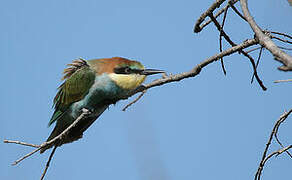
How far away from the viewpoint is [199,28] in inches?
90.1

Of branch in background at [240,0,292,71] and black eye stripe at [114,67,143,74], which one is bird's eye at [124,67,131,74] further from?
branch in background at [240,0,292,71]

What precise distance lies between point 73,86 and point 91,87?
19 cm

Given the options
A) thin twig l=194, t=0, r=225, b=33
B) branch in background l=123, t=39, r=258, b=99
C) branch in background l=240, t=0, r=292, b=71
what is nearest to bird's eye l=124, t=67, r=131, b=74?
branch in background l=123, t=39, r=258, b=99

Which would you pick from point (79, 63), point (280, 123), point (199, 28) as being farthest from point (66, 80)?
point (280, 123)

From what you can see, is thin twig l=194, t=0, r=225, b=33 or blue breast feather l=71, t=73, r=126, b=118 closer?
thin twig l=194, t=0, r=225, b=33

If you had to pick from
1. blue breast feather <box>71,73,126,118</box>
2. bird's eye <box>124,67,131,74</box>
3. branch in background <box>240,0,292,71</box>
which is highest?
bird's eye <box>124,67,131,74</box>

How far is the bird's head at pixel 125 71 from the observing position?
3.23 m

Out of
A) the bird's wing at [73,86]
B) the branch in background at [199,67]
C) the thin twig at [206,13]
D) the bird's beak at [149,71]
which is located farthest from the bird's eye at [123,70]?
the thin twig at [206,13]

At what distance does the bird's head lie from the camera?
10.6 ft

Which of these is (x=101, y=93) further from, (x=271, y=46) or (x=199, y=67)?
(x=271, y=46)

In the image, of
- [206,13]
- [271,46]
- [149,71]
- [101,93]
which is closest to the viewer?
[271,46]

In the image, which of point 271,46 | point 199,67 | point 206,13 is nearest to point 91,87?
point 199,67

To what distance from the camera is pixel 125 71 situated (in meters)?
3.30

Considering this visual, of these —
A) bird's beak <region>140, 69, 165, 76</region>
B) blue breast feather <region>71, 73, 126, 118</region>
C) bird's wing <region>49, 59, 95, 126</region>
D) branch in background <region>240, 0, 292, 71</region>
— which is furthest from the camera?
bird's wing <region>49, 59, 95, 126</region>
